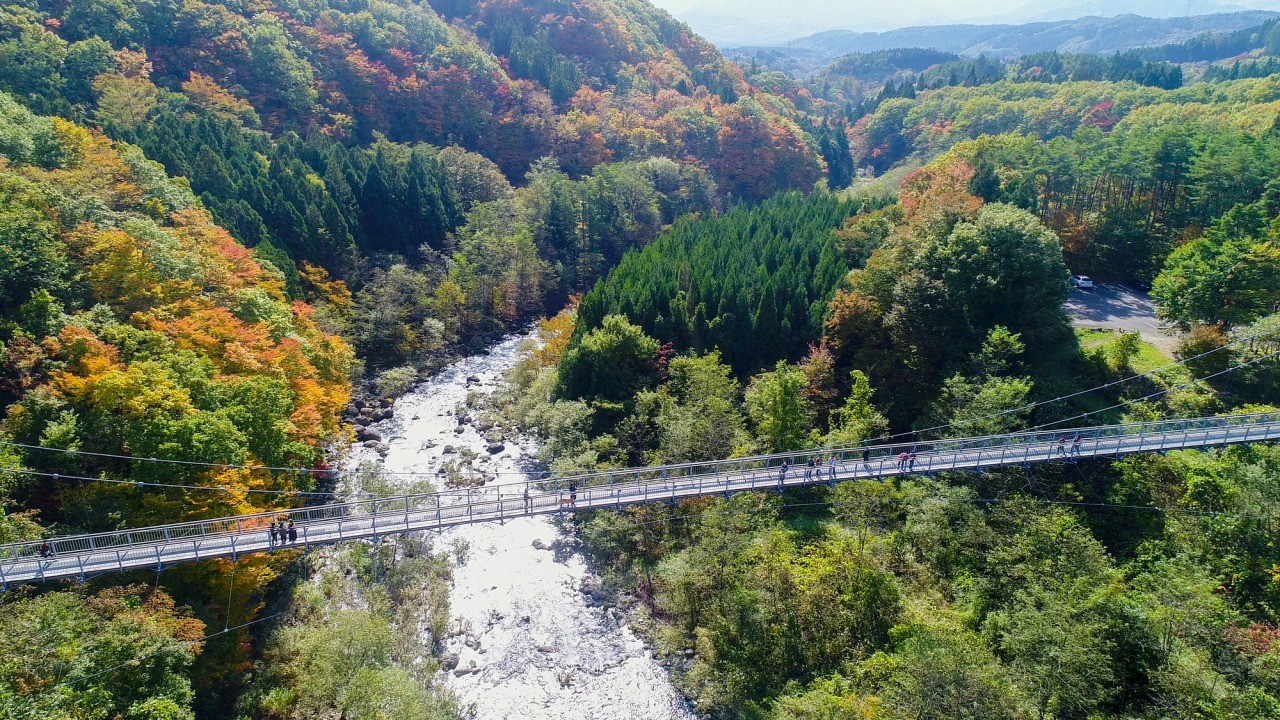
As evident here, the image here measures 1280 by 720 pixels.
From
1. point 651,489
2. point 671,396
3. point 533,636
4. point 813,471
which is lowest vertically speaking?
point 533,636

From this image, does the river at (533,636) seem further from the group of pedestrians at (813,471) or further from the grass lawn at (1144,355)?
the grass lawn at (1144,355)

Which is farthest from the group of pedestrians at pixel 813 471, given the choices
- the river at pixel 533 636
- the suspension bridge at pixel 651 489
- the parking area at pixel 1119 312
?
the parking area at pixel 1119 312

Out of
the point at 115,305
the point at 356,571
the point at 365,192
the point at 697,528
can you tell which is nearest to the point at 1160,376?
the point at 697,528

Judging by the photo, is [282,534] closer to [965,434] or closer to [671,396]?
[671,396]

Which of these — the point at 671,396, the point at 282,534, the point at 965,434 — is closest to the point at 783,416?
the point at 965,434

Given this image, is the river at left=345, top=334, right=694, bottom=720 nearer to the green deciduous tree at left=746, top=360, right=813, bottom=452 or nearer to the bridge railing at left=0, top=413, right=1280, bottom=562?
the bridge railing at left=0, top=413, right=1280, bottom=562
